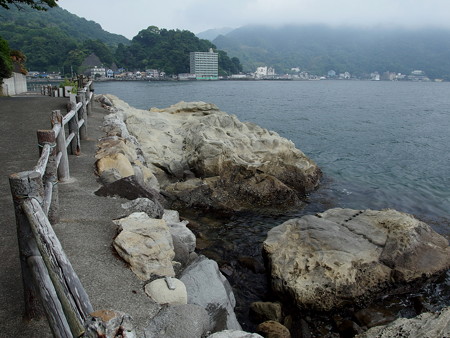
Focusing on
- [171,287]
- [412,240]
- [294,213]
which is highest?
[171,287]

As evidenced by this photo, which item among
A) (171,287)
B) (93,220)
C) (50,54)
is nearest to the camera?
(171,287)

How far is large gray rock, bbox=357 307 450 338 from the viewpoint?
168 inches

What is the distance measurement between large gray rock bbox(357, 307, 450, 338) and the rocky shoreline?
2 centimetres

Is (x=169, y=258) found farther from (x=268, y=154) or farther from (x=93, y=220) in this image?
(x=268, y=154)

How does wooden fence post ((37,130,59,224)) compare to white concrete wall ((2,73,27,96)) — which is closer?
wooden fence post ((37,130,59,224))

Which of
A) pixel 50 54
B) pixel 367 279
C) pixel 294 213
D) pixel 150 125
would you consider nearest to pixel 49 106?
pixel 150 125

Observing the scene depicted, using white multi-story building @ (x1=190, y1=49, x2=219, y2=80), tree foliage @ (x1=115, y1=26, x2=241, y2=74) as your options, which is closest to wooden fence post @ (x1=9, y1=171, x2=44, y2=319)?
white multi-story building @ (x1=190, y1=49, x2=219, y2=80)

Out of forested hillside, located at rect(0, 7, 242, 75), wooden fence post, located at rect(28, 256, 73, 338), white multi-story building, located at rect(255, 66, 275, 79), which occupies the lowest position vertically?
wooden fence post, located at rect(28, 256, 73, 338)

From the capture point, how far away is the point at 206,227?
10172 mm

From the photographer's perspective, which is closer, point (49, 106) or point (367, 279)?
point (367, 279)

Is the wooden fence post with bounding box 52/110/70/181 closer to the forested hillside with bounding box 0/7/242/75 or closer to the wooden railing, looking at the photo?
the wooden railing

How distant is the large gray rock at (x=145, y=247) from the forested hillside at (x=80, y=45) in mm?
92058

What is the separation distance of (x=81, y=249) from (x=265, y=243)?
4.09 meters

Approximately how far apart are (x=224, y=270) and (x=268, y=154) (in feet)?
24.3
